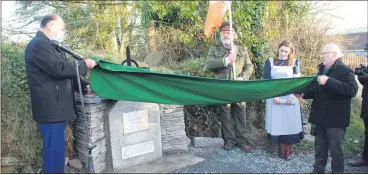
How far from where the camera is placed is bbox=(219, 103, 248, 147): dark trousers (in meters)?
4.71

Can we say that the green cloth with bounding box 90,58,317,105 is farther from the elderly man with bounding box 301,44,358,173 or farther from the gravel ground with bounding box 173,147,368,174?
the gravel ground with bounding box 173,147,368,174

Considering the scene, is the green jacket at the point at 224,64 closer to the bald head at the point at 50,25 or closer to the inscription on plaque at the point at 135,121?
the inscription on plaque at the point at 135,121

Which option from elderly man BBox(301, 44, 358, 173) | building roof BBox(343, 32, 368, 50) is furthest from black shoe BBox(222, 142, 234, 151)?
building roof BBox(343, 32, 368, 50)

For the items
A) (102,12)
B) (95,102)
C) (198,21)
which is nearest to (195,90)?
(95,102)

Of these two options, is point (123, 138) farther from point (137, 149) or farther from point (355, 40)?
point (355, 40)

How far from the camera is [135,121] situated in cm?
404

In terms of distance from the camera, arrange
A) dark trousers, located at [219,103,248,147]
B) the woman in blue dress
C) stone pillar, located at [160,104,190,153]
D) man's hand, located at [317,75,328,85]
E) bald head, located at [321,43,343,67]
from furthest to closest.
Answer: dark trousers, located at [219,103,248,147] → stone pillar, located at [160,104,190,153] → the woman in blue dress → bald head, located at [321,43,343,67] → man's hand, located at [317,75,328,85]

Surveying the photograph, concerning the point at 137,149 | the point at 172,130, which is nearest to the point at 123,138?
the point at 137,149

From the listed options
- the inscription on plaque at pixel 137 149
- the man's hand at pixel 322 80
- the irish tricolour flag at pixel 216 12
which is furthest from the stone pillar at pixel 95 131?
the man's hand at pixel 322 80

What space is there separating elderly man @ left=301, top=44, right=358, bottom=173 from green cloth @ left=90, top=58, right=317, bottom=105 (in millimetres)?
184

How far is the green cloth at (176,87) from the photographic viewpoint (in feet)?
11.2

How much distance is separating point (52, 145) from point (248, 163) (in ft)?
8.08

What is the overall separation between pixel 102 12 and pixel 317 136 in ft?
23.5

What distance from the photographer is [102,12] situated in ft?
30.1
